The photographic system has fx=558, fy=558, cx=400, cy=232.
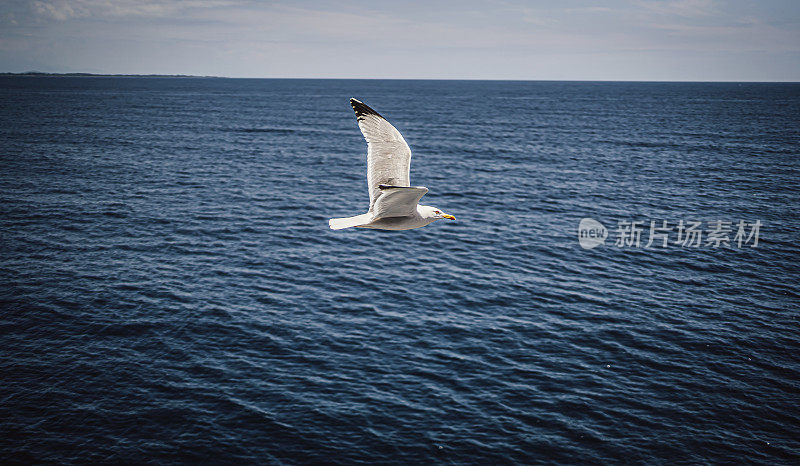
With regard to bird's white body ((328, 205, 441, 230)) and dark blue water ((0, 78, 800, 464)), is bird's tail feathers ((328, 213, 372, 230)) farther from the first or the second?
dark blue water ((0, 78, 800, 464))

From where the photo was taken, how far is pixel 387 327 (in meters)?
41.2

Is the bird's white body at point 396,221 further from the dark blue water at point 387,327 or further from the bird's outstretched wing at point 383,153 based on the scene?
the dark blue water at point 387,327

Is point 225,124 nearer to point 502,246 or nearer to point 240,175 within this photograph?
point 240,175

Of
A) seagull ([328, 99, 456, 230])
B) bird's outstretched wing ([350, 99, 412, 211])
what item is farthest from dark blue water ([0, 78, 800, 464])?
bird's outstretched wing ([350, 99, 412, 211])

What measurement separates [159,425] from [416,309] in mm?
20177

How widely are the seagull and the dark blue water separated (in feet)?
59.2

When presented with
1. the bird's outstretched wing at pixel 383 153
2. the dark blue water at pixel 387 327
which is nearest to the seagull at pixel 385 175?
the bird's outstretched wing at pixel 383 153

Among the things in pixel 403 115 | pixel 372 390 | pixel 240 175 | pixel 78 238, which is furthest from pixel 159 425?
pixel 403 115

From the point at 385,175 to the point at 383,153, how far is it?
0.62m

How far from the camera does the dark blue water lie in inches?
1197

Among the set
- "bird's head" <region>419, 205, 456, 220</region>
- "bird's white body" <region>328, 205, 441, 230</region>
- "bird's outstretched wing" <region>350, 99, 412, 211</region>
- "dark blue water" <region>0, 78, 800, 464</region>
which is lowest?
"dark blue water" <region>0, 78, 800, 464</region>

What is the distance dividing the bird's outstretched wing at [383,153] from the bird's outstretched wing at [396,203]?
336 mm

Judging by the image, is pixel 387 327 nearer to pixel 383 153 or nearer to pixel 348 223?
pixel 348 223

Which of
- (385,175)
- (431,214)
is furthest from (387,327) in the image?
(385,175)
